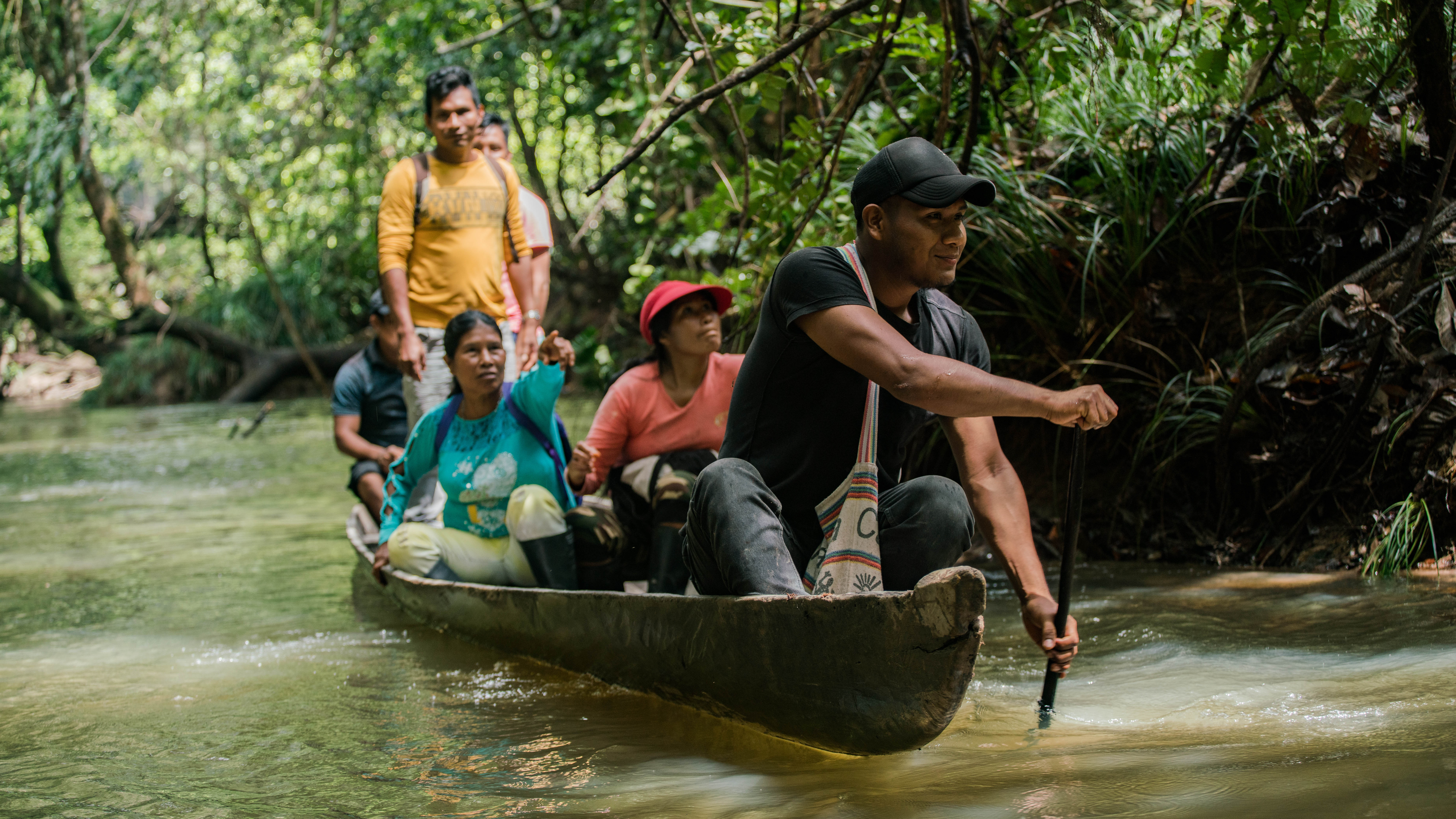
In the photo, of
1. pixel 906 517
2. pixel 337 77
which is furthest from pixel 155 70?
pixel 906 517

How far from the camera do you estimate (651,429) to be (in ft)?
12.6

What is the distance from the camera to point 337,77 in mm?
12477

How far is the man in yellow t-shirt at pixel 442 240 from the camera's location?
484cm

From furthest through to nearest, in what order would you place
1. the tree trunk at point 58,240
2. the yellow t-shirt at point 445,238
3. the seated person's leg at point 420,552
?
1. the tree trunk at point 58,240
2. the yellow t-shirt at point 445,238
3. the seated person's leg at point 420,552

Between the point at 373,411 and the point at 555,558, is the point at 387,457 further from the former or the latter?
the point at 555,558

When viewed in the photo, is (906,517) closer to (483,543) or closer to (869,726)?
(869,726)

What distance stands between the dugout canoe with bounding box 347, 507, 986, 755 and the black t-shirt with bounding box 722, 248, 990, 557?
0.34 metres

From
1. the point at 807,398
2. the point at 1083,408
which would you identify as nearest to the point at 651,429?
the point at 807,398

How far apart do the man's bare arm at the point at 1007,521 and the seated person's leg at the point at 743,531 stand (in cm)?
43

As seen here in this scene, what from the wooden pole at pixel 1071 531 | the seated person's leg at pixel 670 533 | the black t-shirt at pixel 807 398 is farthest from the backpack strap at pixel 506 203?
the wooden pole at pixel 1071 531

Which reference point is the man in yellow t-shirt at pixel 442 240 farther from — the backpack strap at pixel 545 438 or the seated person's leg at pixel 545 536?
the seated person's leg at pixel 545 536

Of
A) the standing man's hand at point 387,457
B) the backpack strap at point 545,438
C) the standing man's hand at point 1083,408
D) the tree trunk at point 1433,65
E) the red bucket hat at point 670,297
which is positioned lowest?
the standing man's hand at point 387,457

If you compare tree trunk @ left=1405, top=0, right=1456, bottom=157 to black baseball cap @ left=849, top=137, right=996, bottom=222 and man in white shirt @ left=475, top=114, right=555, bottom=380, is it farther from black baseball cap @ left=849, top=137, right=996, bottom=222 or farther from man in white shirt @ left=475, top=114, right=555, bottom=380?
man in white shirt @ left=475, top=114, right=555, bottom=380

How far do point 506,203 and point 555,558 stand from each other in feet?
6.41
